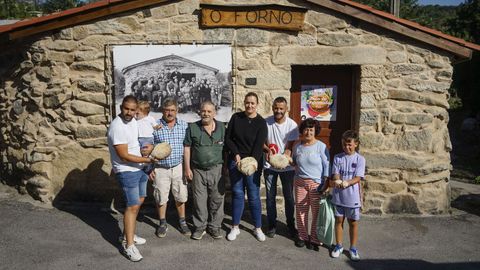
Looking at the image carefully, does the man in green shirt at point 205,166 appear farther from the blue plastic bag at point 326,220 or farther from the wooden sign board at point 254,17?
the wooden sign board at point 254,17

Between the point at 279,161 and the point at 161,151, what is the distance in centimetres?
128

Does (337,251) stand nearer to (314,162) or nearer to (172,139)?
(314,162)

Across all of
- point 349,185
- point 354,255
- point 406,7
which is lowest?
point 354,255

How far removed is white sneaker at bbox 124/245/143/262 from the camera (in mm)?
4254

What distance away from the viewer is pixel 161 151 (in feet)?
14.6

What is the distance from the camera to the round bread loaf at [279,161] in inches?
178

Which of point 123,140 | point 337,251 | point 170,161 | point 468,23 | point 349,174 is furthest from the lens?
point 468,23

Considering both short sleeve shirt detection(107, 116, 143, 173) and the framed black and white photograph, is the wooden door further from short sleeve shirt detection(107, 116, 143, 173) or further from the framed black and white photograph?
short sleeve shirt detection(107, 116, 143, 173)

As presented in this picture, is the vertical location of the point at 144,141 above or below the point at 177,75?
below

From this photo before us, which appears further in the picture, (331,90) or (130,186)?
(331,90)

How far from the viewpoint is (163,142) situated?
4637 mm

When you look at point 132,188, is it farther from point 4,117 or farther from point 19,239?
point 4,117

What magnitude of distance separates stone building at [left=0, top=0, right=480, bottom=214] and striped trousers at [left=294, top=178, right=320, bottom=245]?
1474 millimetres

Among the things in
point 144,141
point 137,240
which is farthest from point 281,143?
point 137,240
